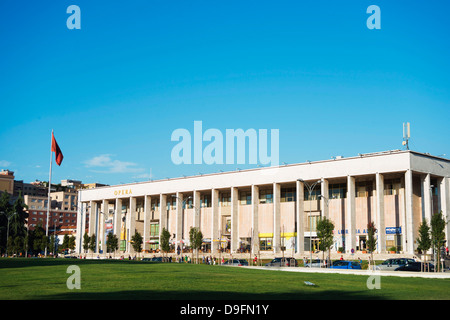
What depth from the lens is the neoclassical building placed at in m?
77.6

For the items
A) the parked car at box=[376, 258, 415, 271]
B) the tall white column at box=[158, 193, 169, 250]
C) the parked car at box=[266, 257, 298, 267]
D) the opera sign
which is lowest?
the parked car at box=[266, 257, 298, 267]

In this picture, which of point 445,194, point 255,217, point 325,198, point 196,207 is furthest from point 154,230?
point 445,194

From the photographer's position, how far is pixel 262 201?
314ft

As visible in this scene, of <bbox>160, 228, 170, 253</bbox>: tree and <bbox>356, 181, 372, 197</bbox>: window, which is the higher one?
<bbox>356, 181, 372, 197</bbox>: window

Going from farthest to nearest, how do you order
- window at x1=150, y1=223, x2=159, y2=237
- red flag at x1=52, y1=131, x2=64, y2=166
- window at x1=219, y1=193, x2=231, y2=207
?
window at x1=150, y1=223, x2=159, y2=237
window at x1=219, y1=193, x2=231, y2=207
red flag at x1=52, y1=131, x2=64, y2=166

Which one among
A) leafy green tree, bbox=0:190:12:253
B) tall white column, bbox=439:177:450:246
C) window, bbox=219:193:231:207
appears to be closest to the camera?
tall white column, bbox=439:177:450:246

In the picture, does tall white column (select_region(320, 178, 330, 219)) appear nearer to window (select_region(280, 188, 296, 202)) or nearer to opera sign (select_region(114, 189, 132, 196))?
window (select_region(280, 188, 296, 202))

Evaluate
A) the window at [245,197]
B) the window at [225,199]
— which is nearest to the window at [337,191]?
the window at [245,197]

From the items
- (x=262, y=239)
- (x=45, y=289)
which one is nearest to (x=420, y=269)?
(x=45, y=289)

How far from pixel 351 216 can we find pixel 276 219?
576 inches

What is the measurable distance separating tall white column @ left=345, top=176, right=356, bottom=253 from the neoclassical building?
0.16 metres

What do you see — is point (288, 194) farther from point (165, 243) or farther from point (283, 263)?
point (283, 263)

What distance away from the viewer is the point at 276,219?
89.6 meters

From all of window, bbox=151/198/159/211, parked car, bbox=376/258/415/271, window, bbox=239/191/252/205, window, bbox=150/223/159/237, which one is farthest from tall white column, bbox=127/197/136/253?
parked car, bbox=376/258/415/271
